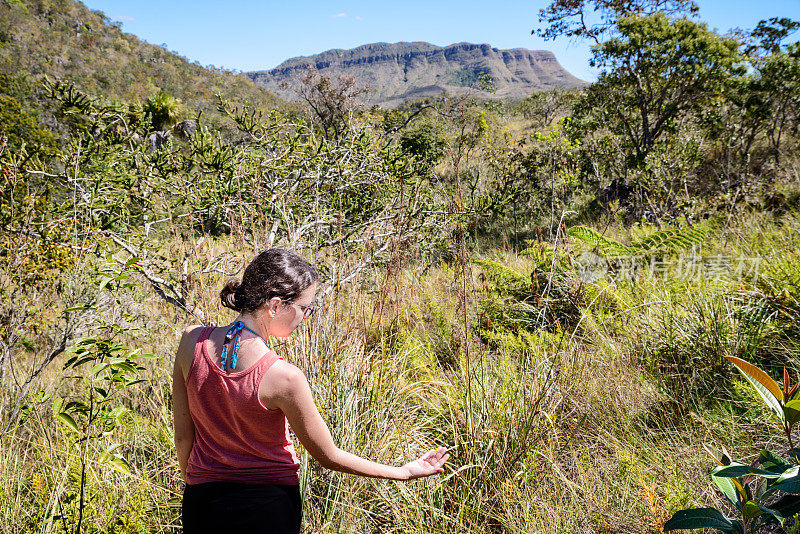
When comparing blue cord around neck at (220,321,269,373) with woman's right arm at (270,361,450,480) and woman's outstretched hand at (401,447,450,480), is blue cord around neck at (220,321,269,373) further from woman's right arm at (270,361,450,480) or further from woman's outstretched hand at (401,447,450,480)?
woman's outstretched hand at (401,447,450,480)

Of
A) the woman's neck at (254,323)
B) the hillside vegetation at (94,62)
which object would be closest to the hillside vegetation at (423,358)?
the woman's neck at (254,323)

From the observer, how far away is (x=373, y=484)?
202 cm

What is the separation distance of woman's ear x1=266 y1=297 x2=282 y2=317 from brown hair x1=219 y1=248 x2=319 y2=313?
1 centimetres

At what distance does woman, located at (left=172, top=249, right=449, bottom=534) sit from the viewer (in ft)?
4.21

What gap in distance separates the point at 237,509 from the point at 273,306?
2.16ft

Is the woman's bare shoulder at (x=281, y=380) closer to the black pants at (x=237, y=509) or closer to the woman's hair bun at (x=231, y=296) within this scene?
the woman's hair bun at (x=231, y=296)

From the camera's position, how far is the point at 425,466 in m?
1.50

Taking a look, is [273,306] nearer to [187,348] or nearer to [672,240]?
[187,348]

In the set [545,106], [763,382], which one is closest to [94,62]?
[545,106]

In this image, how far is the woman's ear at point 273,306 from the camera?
1393mm

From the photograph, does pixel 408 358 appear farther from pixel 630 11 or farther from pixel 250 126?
pixel 630 11

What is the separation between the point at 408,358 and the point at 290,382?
6.27 feet

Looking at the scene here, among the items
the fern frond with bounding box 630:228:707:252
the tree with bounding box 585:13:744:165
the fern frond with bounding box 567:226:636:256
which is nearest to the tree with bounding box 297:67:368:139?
the tree with bounding box 585:13:744:165

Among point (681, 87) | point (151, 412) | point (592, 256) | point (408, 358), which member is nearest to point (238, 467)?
point (408, 358)
